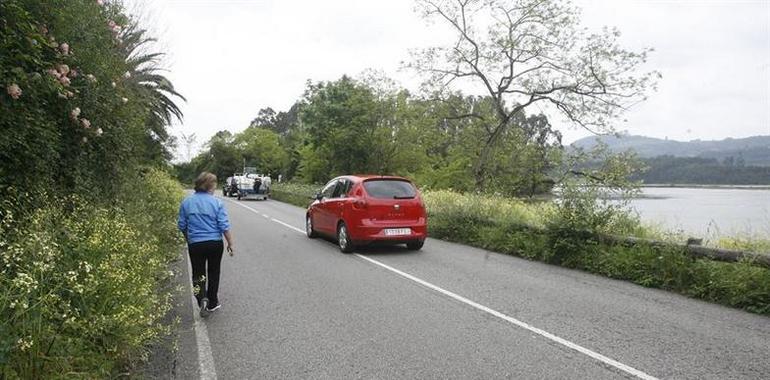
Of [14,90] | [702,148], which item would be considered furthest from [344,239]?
[702,148]

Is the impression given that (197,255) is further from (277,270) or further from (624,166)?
(624,166)

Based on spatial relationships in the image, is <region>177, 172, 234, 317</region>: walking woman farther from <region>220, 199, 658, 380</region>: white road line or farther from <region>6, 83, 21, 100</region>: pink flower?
<region>220, 199, 658, 380</region>: white road line

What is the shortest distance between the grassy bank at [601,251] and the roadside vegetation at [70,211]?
6983 millimetres

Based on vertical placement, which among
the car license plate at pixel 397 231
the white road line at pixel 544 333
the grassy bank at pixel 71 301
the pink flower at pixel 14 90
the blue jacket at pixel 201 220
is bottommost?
the white road line at pixel 544 333

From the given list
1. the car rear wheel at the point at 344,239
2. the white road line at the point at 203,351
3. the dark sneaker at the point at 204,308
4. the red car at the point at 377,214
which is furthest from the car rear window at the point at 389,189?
the white road line at the point at 203,351

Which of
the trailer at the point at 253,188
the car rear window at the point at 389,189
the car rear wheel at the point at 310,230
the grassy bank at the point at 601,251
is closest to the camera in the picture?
the grassy bank at the point at 601,251

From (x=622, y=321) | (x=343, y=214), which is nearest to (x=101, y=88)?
(x=343, y=214)

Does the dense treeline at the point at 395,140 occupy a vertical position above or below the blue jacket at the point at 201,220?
above

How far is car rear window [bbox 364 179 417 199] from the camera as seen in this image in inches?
435

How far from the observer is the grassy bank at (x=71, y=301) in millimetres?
3223

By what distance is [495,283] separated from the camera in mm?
7855

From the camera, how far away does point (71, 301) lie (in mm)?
4117

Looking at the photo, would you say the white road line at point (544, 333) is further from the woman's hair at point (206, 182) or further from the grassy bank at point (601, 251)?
the woman's hair at point (206, 182)

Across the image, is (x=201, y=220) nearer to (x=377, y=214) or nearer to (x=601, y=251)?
(x=377, y=214)
